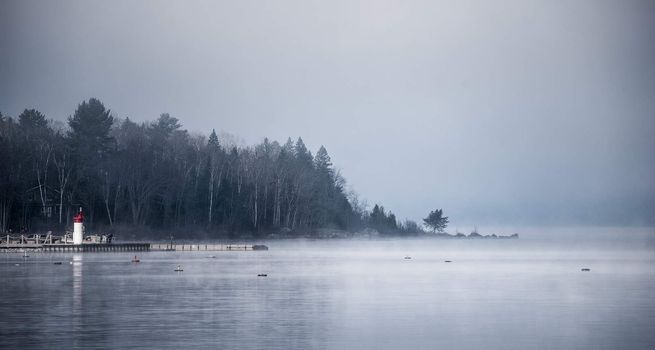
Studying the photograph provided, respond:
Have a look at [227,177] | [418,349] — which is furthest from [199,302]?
[227,177]

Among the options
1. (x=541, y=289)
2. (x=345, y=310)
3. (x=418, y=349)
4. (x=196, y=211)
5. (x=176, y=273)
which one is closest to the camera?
(x=418, y=349)

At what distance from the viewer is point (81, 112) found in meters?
112

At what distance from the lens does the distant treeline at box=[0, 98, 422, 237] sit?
101 metres

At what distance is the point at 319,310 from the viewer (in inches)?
1326

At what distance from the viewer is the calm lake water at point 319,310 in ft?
83.9

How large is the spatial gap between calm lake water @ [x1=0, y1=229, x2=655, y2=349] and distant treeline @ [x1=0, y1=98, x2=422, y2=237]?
152ft

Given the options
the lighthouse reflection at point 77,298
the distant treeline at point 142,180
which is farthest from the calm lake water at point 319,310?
the distant treeline at point 142,180

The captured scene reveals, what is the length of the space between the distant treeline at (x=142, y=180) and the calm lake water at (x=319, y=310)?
46.4 m

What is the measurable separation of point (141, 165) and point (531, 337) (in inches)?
3445

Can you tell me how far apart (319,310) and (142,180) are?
7926 centimetres

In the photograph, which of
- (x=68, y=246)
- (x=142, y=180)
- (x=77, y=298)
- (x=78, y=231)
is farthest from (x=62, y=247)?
(x=77, y=298)

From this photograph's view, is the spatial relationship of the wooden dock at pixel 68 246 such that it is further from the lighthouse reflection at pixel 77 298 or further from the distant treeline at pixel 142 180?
the lighthouse reflection at pixel 77 298

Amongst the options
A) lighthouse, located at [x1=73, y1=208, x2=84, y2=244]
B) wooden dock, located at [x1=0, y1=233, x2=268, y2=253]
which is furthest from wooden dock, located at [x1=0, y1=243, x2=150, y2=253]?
lighthouse, located at [x1=73, y1=208, x2=84, y2=244]

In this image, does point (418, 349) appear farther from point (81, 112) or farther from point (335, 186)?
point (335, 186)
